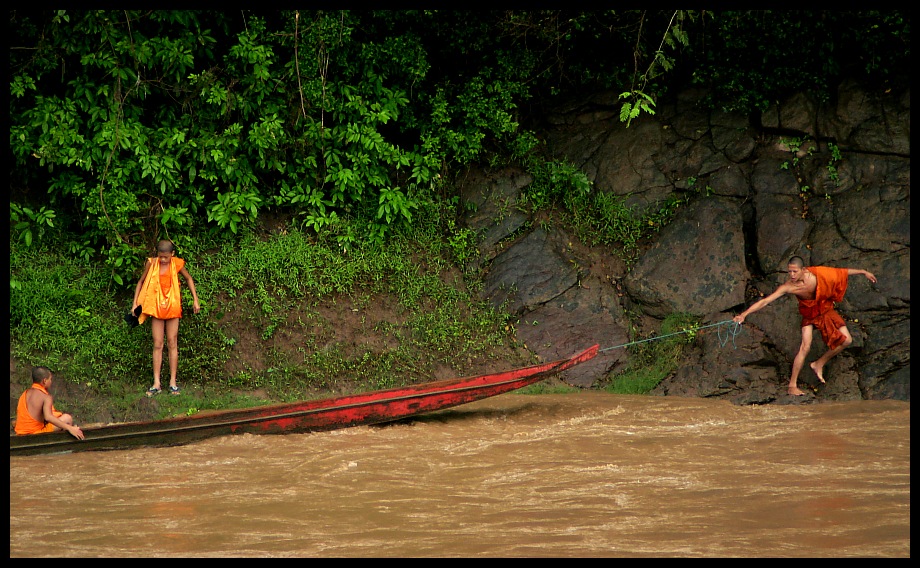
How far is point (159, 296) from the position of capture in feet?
30.2

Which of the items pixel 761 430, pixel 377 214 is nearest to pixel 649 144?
pixel 377 214

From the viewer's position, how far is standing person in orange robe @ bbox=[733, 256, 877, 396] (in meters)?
8.98

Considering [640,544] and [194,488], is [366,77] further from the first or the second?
[640,544]

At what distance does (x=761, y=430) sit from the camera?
8008 millimetres

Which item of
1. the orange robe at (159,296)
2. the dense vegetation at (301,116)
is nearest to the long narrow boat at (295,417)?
the orange robe at (159,296)

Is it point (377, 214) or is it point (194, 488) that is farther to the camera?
point (377, 214)

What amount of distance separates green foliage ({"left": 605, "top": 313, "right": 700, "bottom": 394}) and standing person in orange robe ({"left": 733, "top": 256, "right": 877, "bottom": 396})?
105 centimetres

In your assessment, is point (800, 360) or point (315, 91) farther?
point (315, 91)

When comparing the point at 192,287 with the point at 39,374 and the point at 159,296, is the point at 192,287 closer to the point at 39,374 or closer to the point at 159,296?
the point at 159,296

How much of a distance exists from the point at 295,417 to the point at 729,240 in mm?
5400

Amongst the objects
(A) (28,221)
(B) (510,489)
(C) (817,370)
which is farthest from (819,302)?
(A) (28,221)

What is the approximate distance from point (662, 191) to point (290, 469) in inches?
241

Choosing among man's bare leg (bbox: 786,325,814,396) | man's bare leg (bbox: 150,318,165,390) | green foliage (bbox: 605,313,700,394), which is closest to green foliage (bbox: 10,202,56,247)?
man's bare leg (bbox: 150,318,165,390)

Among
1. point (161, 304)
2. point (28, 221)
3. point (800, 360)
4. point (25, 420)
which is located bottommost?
point (25, 420)
